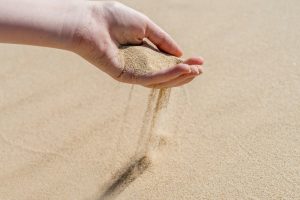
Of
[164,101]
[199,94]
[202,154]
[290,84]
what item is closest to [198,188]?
[202,154]

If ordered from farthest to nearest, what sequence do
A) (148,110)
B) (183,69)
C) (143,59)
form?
1. (148,110)
2. (143,59)
3. (183,69)

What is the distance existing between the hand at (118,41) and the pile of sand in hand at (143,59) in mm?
19

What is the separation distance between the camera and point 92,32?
5.12 feet

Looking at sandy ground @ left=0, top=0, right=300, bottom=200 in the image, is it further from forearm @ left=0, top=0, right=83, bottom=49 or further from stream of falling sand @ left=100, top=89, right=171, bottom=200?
forearm @ left=0, top=0, right=83, bottom=49

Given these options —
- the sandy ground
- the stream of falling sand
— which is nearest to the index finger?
the stream of falling sand

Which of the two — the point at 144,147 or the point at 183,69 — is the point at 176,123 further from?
the point at 183,69

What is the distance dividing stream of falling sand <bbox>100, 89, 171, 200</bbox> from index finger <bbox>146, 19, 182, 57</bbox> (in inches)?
5.5

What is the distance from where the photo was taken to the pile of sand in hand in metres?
1.54

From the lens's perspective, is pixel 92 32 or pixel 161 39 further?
pixel 161 39

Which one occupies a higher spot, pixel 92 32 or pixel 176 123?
pixel 92 32

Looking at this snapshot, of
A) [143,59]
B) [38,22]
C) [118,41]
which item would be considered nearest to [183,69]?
[143,59]

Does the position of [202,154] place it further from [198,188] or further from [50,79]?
[50,79]

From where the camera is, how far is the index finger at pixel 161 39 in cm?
166

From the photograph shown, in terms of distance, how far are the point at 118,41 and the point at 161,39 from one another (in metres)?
0.15
